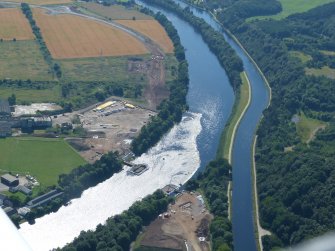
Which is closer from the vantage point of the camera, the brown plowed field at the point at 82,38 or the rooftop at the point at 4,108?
the rooftop at the point at 4,108

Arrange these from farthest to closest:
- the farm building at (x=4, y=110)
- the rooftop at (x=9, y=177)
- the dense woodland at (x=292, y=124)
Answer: the farm building at (x=4, y=110), the rooftop at (x=9, y=177), the dense woodland at (x=292, y=124)

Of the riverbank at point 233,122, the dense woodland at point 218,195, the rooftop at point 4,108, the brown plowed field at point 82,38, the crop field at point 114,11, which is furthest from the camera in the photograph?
the crop field at point 114,11

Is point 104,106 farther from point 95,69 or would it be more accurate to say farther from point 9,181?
point 9,181

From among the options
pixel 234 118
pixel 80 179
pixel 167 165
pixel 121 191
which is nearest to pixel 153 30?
pixel 234 118

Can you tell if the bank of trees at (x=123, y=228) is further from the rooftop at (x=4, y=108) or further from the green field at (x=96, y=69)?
the green field at (x=96, y=69)

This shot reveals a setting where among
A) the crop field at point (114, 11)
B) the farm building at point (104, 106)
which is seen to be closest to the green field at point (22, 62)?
the farm building at point (104, 106)

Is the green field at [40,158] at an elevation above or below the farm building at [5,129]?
above

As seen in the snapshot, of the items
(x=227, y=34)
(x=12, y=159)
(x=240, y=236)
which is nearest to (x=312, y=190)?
(x=240, y=236)
